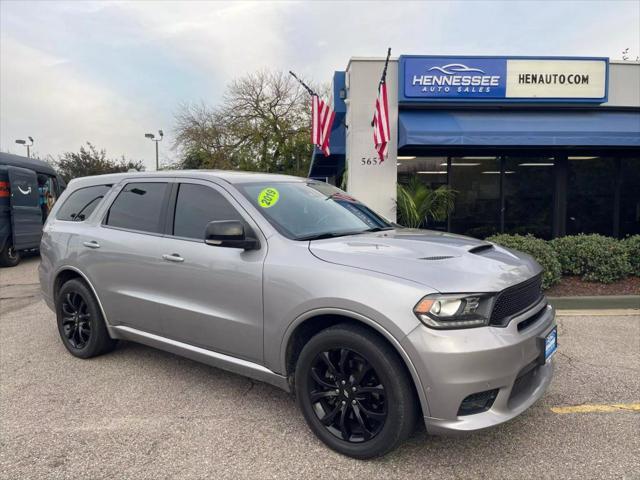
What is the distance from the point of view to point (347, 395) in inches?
107

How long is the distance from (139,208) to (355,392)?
257 centimetres

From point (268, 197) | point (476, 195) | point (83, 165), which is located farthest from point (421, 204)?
point (83, 165)

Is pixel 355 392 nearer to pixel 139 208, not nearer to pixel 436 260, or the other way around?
pixel 436 260

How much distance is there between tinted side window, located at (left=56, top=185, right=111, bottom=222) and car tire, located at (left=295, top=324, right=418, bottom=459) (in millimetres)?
2884

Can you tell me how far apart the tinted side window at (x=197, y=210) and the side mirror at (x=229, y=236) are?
0.29m

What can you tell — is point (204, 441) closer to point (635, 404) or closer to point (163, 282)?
point (163, 282)

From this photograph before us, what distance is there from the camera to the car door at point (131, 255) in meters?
3.71

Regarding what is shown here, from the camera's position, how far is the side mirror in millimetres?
2977

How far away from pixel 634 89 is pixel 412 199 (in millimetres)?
6109

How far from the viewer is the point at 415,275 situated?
254cm

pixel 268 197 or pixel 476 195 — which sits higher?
pixel 476 195

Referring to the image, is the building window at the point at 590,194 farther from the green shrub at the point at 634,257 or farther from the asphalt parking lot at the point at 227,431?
the asphalt parking lot at the point at 227,431

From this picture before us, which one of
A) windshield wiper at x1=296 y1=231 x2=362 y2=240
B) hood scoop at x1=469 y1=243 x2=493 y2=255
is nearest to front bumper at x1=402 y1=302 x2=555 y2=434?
hood scoop at x1=469 y1=243 x2=493 y2=255

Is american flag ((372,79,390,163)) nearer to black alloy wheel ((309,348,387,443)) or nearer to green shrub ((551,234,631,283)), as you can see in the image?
green shrub ((551,234,631,283))
